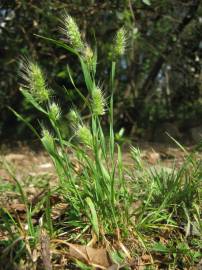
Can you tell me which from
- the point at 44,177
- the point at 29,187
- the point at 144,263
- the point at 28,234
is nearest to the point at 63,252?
the point at 28,234

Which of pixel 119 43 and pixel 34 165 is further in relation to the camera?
pixel 34 165

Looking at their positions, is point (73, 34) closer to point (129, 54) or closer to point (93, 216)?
point (93, 216)

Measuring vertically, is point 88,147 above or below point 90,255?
above

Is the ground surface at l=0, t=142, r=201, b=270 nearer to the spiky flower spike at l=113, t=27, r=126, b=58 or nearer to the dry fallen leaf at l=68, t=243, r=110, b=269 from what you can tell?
the dry fallen leaf at l=68, t=243, r=110, b=269

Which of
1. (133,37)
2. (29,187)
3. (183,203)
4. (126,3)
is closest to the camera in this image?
(183,203)

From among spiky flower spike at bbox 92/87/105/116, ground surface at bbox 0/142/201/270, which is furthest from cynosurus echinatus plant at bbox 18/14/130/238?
ground surface at bbox 0/142/201/270

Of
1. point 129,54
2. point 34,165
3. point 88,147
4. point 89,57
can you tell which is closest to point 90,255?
point 88,147

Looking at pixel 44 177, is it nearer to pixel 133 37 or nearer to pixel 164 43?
pixel 133 37
